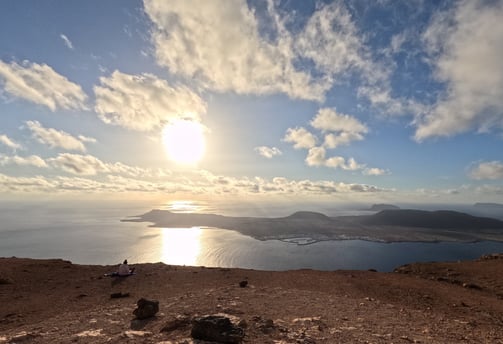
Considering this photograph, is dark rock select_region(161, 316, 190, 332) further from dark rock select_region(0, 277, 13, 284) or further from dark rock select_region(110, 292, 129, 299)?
dark rock select_region(0, 277, 13, 284)

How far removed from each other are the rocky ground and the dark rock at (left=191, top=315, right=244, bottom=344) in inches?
18.2

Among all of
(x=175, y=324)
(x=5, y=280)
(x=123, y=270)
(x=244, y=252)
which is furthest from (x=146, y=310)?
(x=244, y=252)

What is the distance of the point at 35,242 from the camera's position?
7436 inches

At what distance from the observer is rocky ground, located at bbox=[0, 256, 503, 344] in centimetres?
1141

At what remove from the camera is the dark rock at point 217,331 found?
1012 cm

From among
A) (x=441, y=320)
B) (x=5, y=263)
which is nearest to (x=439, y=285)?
(x=441, y=320)

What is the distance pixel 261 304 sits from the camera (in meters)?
15.6

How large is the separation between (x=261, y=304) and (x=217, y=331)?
597 centimetres

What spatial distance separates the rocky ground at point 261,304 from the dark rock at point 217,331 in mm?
462

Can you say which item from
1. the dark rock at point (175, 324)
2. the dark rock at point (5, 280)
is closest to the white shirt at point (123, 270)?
the dark rock at point (5, 280)

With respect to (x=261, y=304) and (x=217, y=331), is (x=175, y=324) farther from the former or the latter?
(x=261, y=304)

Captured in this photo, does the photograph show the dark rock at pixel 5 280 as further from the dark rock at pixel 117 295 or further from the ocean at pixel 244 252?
the ocean at pixel 244 252

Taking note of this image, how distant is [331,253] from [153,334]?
14912cm

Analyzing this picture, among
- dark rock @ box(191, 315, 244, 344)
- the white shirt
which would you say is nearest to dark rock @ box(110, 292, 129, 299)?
the white shirt
